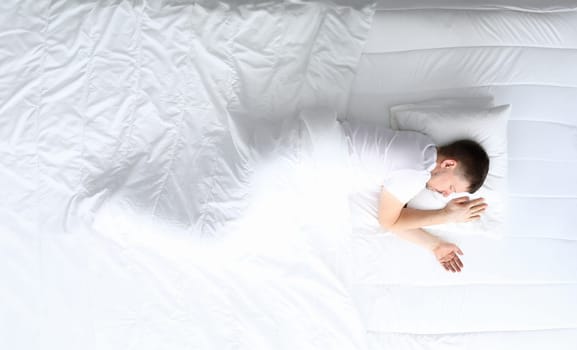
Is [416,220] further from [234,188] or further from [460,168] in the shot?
[234,188]

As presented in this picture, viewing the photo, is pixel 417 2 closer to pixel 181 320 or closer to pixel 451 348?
pixel 451 348

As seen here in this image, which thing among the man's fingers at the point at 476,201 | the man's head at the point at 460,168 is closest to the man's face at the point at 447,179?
the man's head at the point at 460,168

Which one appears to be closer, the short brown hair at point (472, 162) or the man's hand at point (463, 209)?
the short brown hair at point (472, 162)

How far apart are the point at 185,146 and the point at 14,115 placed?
1.51 feet

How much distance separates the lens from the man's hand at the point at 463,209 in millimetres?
1681

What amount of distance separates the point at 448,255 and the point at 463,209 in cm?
15

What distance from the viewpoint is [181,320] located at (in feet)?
5.20

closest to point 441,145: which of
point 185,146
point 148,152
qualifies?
point 185,146

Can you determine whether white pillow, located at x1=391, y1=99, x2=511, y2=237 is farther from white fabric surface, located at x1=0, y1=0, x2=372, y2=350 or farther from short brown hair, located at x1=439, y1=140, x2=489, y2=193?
white fabric surface, located at x1=0, y1=0, x2=372, y2=350

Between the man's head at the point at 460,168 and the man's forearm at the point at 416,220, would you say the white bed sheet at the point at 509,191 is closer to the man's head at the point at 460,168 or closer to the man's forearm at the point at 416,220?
the man's forearm at the point at 416,220

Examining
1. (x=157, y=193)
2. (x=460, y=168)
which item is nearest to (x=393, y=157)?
(x=460, y=168)

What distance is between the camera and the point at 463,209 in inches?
66.2

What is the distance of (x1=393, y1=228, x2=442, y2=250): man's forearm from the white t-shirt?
0.12 m

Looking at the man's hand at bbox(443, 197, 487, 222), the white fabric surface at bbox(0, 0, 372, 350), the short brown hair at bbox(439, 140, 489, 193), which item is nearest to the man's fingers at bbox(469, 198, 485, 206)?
the man's hand at bbox(443, 197, 487, 222)
